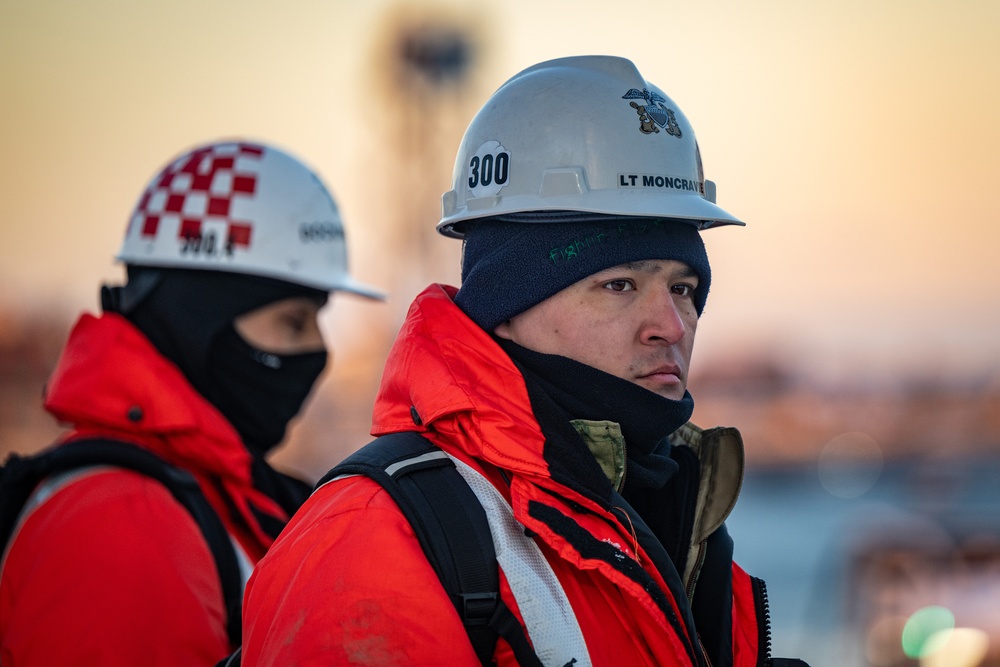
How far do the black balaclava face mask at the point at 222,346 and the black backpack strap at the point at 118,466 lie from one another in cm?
65

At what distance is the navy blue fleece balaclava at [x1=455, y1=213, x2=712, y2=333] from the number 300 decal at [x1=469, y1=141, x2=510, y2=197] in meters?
0.09

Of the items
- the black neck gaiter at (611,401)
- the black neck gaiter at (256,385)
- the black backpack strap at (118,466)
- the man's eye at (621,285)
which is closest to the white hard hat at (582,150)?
the man's eye at (621,285)

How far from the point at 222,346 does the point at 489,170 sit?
160 cm

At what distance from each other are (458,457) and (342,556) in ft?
1.32

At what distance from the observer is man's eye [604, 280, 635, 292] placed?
8.87 feet

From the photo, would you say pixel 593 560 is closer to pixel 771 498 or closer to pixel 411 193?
pixel 411 193

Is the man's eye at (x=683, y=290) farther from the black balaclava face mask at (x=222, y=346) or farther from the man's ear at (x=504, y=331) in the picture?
the black balaclava face mask at (x=222, y=346)

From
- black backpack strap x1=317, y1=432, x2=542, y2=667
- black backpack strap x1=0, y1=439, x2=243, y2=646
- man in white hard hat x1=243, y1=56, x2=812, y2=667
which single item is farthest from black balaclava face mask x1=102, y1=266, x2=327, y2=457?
black backpack strap x1=317, y1=432, x2=542, y2=667

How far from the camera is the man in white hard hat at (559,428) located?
2074 millimetres

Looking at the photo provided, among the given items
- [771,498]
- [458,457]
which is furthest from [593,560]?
[771,498]

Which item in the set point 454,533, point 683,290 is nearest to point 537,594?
point 454,533

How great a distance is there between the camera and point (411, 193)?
3216 cm

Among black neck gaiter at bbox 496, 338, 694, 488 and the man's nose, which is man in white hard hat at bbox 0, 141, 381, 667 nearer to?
black neck gaiter at bbox 496, 338, 694, 488

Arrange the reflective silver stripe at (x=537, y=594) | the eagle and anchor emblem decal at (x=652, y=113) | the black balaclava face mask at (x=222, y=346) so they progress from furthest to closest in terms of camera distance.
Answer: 1. the black balaclava face mask at (x=222, y=346)
2. the eagle and anchor emblem decal at (x=652, y=113)
3. the reflective silver stripe at (x=537, y=594)
